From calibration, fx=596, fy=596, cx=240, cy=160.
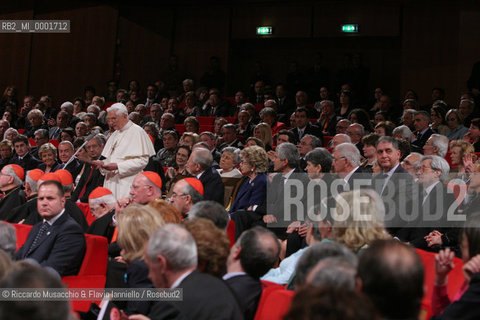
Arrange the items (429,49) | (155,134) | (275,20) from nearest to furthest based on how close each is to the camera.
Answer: (155,134), (429,49), (275,20)

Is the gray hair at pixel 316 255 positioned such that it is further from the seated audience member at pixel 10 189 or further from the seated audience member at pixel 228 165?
the seated audience member at pixel 10 189

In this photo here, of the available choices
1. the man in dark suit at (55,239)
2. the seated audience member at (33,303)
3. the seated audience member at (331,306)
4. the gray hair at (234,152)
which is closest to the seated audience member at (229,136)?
the gray hair at (234,152)

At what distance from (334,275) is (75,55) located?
11.1 metres

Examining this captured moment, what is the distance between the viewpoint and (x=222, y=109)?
966 centimetres

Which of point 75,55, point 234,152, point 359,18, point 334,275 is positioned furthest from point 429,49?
point 334,275

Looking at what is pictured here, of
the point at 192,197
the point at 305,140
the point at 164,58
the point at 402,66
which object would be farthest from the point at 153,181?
the point at 164,58

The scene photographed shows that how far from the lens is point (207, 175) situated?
5.20 meters

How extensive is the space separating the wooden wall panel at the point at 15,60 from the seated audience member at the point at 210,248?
9877 millimetres

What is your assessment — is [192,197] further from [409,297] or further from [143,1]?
[143,1]

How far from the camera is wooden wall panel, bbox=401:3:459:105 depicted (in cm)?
1055

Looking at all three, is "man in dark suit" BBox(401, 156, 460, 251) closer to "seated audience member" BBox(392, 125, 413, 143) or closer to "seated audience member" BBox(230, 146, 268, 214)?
"seated audience member" BBox(230, 146, 268, 214)

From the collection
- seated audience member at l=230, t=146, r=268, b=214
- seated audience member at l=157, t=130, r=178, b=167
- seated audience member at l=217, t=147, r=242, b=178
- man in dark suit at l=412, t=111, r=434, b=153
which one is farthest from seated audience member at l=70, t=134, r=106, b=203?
man in dark suit at l=412, t=111, r=434, b=153

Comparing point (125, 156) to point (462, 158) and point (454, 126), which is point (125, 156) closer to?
point (462, 158)

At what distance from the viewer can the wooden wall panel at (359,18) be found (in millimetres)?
11125
